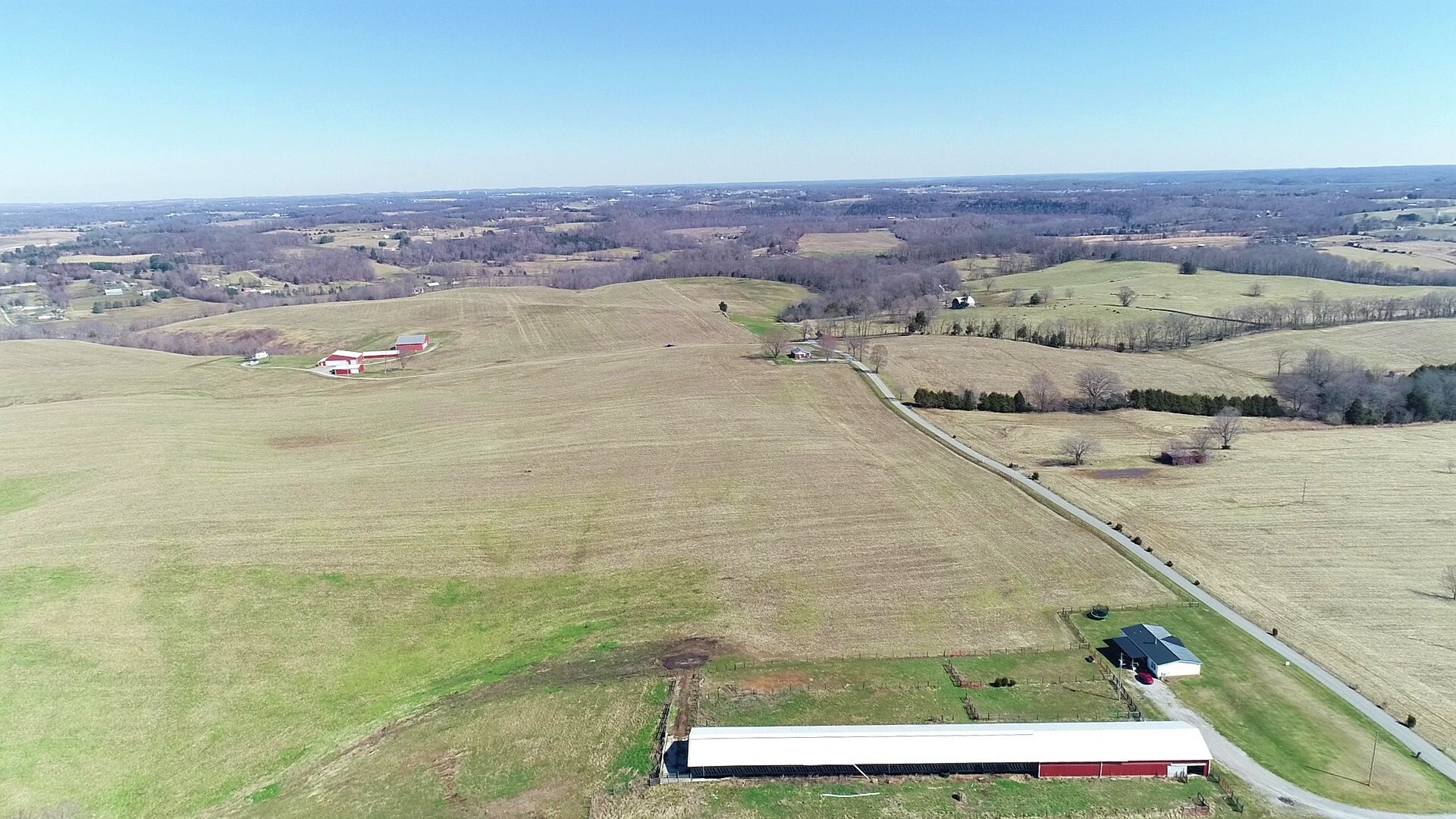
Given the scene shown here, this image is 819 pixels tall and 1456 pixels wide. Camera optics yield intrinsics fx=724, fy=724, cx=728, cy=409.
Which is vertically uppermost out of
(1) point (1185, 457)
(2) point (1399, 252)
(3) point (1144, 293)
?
(2) point (1399, 252)

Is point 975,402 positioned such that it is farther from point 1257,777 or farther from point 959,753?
point 959,753

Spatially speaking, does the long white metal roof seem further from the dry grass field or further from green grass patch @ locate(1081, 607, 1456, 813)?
the dry grass field

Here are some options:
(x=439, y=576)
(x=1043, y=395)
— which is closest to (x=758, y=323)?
(x=1043, y=395)

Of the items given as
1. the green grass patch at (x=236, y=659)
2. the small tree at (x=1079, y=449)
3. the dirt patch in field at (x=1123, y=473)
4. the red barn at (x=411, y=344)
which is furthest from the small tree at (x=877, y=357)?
the red barn at (x=411, y=344)

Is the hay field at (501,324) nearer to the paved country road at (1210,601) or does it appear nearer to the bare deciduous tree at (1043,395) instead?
the bare deciduous tree at (1043,395)

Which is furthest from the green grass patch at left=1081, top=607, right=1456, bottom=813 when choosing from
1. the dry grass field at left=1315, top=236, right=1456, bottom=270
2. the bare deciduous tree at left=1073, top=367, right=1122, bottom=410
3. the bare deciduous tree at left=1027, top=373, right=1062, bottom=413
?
the dry grass field at left=1315, top=236, right=1456, bottom=270

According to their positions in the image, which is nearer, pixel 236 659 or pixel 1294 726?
pixel 1294 726

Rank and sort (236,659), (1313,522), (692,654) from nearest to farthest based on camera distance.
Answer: (236,659) → (692,654) → (1313,522)
